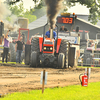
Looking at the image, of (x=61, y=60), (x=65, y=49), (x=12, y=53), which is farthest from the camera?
(x=12, y=53)

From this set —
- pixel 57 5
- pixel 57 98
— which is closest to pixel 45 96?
pixel 57 98

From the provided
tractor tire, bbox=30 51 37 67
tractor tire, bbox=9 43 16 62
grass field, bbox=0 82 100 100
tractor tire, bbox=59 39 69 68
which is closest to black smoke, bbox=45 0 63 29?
tractor tire, bbox=59 39 69 68

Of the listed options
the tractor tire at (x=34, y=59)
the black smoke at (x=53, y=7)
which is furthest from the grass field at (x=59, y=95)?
the black smoke at (x=53, y=7)

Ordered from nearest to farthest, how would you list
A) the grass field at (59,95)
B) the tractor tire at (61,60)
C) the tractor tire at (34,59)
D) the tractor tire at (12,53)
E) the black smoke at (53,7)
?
1. the grass field at (59,95)
2. the tractor tire at (61,60)
3. the tractor tire at (34,59)
4. the black smoke at (53,7)
5. the tractor tire at (12,53)

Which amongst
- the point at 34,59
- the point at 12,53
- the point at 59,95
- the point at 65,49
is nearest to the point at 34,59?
the point at 34,59

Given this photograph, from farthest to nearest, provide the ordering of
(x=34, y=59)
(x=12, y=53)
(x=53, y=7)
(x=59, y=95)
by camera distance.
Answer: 1. (x=12, y=53)
2. (x=53, y=7)
3. (x=34, y=59)
4. (x=59, y=95)

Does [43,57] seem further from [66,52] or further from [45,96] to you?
[45,96]

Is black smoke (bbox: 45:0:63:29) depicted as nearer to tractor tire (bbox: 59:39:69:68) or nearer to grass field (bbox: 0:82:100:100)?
tractor tire (bbox: 59:39:69:68)

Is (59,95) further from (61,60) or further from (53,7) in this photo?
(53,7)

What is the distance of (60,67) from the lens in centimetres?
1638

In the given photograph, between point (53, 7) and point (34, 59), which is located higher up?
point (53, 7)

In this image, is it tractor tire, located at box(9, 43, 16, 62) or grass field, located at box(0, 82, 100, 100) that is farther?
tractor tire, located at box(9, 43, 16, 62)

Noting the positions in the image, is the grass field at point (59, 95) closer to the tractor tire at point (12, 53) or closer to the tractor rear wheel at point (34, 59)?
the tractor rear wheel at point (34, 59)

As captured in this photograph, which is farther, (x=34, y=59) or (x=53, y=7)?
(x=53, y=7)
